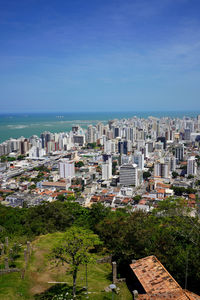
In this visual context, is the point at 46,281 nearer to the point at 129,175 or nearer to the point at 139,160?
the point at 129,175

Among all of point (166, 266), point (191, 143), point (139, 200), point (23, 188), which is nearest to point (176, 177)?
point (139, 200)

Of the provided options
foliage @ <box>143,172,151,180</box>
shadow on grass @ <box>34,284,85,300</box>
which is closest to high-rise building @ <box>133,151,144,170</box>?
foliage @ <box>143,172,151,180</box>

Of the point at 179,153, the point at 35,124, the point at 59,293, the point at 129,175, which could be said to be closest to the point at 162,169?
the point at 129,175

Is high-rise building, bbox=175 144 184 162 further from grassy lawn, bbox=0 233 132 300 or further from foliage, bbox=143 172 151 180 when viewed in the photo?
grassy lawn, bbox=0 233 132 300

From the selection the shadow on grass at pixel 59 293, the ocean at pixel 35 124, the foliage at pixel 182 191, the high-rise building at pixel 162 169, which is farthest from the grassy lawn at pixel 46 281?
the ocean at pixel 35 124

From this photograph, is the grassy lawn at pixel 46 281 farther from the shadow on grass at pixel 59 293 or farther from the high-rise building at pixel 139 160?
the high-rise building at pixel 139 160

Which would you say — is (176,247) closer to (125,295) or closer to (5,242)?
→ (125,295)
